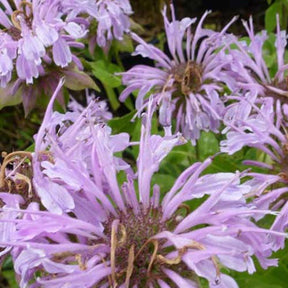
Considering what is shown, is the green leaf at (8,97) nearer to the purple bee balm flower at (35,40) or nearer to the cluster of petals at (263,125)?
the purple bee balm flower at (35,40)

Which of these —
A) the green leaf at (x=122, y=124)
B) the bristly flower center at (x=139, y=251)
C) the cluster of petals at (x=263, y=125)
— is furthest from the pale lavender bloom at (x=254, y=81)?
the bristly flower center at (x=139, y=251)

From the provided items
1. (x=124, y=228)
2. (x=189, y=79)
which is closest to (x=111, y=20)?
(x=189, y=79)

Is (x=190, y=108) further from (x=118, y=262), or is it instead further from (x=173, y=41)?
→ (x=118, y=262)

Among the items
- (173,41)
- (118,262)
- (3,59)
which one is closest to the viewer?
(118,262)

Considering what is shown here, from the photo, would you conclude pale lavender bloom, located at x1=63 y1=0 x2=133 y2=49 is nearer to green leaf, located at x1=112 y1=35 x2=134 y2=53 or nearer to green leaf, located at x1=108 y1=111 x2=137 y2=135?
green leaf, located at x1=112 y1=35 x2=134 y2=53

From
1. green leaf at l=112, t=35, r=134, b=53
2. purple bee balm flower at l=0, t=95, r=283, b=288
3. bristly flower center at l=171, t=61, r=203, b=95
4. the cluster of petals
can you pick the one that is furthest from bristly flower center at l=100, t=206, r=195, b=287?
green leaf at l=112, t=35, r=134, b=53

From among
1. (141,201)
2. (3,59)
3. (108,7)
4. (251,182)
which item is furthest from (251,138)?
(108,7)

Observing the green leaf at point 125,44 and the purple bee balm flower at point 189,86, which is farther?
the green leaf at point 125,44
